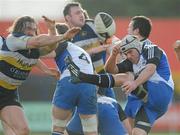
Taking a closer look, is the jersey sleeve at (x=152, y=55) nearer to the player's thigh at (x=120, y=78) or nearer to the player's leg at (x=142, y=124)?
the player's thigh at (x=120, y=78)

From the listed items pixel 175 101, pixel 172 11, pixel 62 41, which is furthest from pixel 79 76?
pixel 172 11

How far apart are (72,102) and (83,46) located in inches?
55.5

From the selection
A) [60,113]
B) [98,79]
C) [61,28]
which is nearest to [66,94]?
[60,113]

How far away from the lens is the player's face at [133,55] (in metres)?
12.5

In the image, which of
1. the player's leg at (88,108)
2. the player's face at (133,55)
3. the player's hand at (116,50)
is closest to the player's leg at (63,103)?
the player's leg at (88,108)

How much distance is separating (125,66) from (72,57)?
2.66 feet

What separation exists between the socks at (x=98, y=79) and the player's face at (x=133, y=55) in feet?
1.38

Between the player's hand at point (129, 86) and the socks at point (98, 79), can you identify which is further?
the socks at point (98, 79)

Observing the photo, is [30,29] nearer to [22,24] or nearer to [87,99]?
[22,24]

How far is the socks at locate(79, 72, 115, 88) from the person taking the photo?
12.3 m

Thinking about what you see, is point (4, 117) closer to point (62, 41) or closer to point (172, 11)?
point (62, 41)

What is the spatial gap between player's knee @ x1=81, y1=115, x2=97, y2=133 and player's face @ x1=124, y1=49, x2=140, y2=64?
0.98 meters

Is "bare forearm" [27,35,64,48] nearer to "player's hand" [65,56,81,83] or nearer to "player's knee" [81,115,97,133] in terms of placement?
"player's hand" [65,56,81,83]

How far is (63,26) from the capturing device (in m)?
12.9
